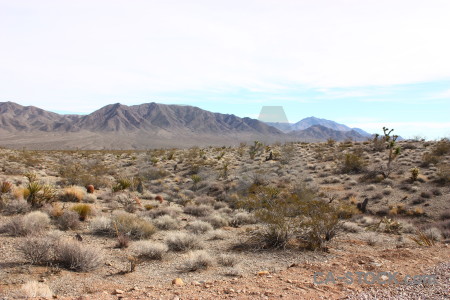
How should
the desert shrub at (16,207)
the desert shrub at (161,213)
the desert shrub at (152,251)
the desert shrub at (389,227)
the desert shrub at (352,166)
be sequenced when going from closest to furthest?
the desert shrub at (152,251)
the desert shrub at (16,207)
the desert shrub at (389,227)
the desert shrub at (161,213)
the desert shrub at (352,166)

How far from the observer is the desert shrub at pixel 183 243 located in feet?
28.2

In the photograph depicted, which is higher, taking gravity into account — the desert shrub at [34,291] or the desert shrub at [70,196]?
the desert shrub at [34,291]

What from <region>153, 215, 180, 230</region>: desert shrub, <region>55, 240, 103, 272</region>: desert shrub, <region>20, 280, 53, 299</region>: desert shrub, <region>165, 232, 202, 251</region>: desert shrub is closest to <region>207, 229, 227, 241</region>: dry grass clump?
<region>165, 232, 202, 251</region>: desert shrub

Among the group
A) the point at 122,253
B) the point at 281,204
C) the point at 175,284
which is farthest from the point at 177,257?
the point at 281,204

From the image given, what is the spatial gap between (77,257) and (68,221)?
3477mm

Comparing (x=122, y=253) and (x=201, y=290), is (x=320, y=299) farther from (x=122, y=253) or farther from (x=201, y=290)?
(x=122, y=253)

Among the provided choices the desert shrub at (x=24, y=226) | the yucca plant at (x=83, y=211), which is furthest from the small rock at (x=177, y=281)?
the yucca plant at (x=83, y=211)

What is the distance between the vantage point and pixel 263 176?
2169cm

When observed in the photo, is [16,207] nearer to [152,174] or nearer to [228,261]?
[228,261]

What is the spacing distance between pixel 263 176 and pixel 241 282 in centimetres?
1581

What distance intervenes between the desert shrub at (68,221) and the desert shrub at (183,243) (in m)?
3.28

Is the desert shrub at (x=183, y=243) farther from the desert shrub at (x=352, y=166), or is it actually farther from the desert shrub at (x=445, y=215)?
the desert shrub at (x=352, y=166)

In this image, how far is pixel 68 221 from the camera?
9492 mm

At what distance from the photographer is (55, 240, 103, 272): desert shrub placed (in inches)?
255
